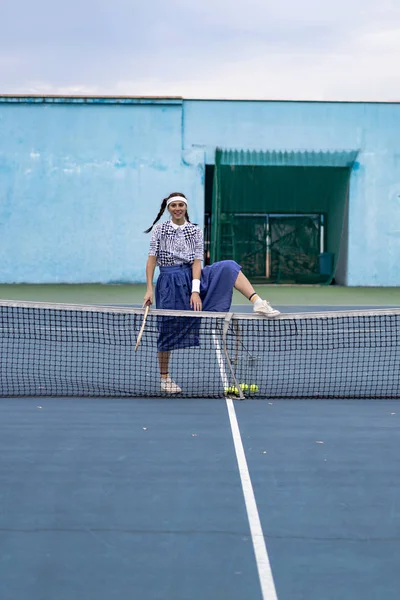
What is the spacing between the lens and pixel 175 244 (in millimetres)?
6004

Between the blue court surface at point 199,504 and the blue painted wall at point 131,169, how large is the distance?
617 inches

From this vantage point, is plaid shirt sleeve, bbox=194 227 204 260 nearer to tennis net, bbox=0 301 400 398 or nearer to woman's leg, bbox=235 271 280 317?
woman's leg, bbox=235 271 280 317

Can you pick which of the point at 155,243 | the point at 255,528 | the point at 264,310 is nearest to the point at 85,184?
the point at 155,243

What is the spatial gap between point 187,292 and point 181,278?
11 centimetres

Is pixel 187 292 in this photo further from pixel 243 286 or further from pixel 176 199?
pixel 176 199

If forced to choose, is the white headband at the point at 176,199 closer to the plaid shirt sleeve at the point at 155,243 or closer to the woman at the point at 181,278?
the woman at the point at 181,278

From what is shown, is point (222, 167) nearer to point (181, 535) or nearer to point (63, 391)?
point (63, 391)

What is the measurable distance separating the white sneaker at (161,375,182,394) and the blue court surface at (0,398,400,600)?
1.97ft

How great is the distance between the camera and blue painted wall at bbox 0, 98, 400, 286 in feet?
68.0

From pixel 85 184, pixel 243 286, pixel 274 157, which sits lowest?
pixel 243 286

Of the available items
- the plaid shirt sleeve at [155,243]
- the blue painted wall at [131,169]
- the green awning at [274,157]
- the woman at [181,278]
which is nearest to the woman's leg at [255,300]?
the woman at [181,278]

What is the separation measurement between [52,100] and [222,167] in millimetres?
4555

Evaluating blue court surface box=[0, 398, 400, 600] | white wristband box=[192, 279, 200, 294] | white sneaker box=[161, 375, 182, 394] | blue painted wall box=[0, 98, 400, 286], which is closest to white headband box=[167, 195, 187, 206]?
white wristband box=[192, 279, 200, 294]

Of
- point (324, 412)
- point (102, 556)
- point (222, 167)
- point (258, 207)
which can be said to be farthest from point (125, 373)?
point (258, 207)
